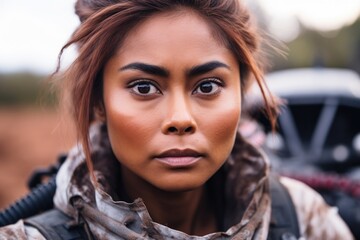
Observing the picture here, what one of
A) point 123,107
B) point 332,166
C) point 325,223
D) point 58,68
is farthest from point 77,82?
point 332,166

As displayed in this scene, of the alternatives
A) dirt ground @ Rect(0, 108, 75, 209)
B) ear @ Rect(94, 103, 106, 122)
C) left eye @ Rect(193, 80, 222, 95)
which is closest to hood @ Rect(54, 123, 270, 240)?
ear @ Rect(94, 103, 106, 122)

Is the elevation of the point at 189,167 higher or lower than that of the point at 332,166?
higher

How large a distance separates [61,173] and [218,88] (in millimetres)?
563

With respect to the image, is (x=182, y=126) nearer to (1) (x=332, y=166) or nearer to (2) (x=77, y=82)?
(2) (x=77, y=82)

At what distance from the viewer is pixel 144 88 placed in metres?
1.55

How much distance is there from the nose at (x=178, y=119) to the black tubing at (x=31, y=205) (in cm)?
59

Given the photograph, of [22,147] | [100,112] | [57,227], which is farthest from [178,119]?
[22,147]

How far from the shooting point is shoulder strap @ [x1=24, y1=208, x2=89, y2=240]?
1.56 metres

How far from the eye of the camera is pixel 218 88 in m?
1.61

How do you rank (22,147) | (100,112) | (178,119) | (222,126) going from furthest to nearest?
Answer: (22,147) → (100,112) → (222,126) → (178,119)

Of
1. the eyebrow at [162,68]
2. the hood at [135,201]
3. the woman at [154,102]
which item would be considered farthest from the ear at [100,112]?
the eyebrow at [162,68]

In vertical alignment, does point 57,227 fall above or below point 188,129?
below

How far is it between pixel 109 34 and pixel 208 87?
1.03ft

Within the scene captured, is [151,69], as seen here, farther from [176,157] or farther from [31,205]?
[31,205]
